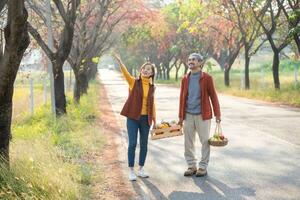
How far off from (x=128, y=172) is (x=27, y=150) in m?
1.78

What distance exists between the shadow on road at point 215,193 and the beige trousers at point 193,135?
0.63m

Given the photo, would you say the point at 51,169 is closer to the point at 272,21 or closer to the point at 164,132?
the point at 164,132

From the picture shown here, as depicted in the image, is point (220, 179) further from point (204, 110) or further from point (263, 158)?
point (263, 158)

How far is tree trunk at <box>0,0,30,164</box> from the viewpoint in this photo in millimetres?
6520

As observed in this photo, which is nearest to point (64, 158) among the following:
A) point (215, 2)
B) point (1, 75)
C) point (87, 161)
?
point (87, 161)

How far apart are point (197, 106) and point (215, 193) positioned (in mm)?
1560

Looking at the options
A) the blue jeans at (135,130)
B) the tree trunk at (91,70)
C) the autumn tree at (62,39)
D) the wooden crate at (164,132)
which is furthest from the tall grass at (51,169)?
the tree trunk at (91,70)

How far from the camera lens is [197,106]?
806cm

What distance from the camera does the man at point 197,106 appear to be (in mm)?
7988

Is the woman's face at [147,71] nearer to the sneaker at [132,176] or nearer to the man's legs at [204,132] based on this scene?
the man's legs at [204,132]

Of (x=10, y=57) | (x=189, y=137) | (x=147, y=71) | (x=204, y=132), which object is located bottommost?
(x=189, y=137)

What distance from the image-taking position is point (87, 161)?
9469 mm

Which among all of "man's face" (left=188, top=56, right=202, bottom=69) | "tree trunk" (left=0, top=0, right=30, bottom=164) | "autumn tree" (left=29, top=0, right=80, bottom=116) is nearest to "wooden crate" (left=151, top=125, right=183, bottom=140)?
"man's face" (left=188, top=56, right=202, bottom=69)

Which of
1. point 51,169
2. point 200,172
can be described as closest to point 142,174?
point 200,172
